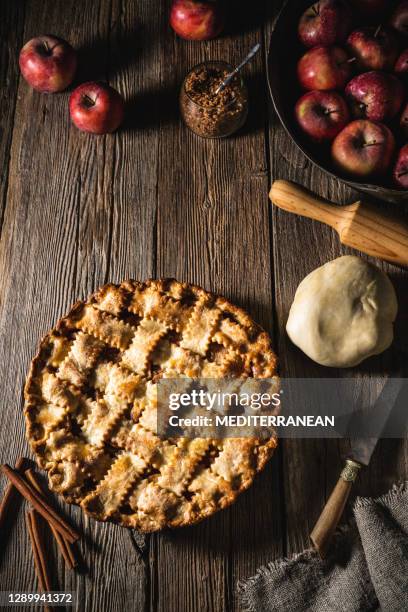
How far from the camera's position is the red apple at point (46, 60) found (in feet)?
4.74

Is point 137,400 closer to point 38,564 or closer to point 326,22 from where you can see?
point 38,564

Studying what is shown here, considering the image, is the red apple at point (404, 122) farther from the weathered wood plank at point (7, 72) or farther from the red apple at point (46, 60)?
the weathered wood plank at point (7, 72)

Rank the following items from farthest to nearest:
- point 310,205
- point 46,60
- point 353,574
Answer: point 46,60
point 310,205
point 353,574

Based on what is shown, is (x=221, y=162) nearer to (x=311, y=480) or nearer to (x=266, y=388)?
(x=266, y=388)

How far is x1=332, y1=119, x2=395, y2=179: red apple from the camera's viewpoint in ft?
4.16

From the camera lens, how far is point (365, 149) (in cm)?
127

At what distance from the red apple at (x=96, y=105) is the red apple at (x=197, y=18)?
24 cm

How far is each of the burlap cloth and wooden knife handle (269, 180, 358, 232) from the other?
0.60 meters

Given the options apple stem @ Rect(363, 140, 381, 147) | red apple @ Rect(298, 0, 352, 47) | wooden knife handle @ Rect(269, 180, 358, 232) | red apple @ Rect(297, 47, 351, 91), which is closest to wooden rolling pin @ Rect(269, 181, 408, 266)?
wooden knife handle @ Rect(269, 180, 358, 232)

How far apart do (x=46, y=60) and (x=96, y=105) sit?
0.57 ft

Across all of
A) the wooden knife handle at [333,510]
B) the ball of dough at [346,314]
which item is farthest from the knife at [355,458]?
the ball of dough at [346,314]

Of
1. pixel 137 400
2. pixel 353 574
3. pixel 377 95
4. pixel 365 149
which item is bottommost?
pixel 353 574

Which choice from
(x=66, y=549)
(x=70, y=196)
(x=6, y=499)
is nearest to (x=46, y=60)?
(x=70, y=196)

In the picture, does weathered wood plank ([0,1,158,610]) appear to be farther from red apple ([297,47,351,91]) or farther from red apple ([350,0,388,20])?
red apple ([350,0,388,20])
